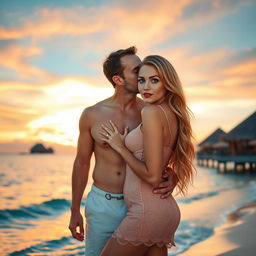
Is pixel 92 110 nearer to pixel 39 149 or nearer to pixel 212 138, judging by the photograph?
pixel 212 138

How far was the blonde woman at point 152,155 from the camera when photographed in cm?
274

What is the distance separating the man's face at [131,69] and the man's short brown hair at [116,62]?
0.04 metres

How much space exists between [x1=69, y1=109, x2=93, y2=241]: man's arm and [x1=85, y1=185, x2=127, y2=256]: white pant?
9.5 inches

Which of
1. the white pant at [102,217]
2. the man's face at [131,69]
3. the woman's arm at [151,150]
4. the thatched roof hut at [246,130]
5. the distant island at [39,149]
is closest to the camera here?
the woman's arm at [151,150]

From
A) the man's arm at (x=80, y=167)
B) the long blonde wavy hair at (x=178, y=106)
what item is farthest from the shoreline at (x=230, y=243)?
the long blonde wavy hair at (x=178, y=106)

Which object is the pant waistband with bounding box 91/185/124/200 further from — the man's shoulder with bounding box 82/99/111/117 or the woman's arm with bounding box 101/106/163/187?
the man's shoulder with bounding box 82/99/111/117

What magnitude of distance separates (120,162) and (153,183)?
67 cm

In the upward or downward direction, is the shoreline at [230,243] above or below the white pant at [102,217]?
below

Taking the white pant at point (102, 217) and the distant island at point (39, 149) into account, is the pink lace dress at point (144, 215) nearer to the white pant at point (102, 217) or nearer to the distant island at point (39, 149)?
the white pant at point (102, 217)

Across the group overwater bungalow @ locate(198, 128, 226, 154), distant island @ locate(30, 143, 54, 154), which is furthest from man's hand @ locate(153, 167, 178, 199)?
distant island @ locate(30, 143, 54, 154)

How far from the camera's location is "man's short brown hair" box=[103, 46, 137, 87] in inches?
135

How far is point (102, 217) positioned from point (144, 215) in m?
0.63

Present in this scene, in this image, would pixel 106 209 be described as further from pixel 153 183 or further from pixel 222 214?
pixel 222 214

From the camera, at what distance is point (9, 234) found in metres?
10.8
